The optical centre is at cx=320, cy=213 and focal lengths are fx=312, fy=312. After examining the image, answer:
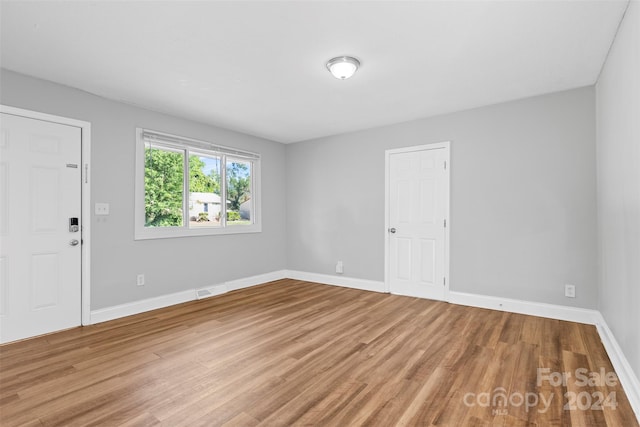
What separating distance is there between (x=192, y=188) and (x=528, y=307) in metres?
4.62

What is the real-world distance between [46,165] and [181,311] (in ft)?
7.03

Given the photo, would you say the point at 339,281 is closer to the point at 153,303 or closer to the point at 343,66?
the point at 153,303

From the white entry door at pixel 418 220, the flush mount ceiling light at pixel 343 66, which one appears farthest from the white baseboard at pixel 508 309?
A: the flush mount ceiling light at pixel 343 66

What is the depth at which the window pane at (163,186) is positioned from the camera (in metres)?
4.07

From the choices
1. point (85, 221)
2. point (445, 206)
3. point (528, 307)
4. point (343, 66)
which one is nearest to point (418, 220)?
point (445, 206)

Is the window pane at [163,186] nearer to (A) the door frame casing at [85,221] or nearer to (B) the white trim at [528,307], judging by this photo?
(A) the door frame casing at [85,221]

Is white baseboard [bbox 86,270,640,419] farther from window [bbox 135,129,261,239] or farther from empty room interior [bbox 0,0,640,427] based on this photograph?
window [bbox 135,129,261,239]

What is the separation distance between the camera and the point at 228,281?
4.95 m

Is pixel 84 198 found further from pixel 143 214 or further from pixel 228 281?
pixel 228 281

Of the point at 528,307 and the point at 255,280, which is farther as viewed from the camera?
the point at 255,280

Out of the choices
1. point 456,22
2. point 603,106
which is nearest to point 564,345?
point 603,106

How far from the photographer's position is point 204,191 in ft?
15.4

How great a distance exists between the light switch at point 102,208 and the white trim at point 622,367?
15.9 feet

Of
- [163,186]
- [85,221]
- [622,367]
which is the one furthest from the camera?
[163,186]
